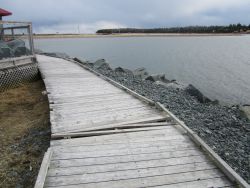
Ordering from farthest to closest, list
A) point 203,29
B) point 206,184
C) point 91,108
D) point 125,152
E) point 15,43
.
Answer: point 203,29, point 15,43, point 91,108, point 125,152, point 206,184

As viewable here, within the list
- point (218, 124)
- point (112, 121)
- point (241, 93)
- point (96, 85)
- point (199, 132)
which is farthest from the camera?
point (241, 93)

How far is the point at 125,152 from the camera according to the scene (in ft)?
15.7

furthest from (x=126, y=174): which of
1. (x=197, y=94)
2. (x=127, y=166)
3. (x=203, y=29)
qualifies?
(x=203, y=29)

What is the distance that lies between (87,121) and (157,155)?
83.5 inches

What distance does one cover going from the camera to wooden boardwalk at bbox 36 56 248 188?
4.01 meters

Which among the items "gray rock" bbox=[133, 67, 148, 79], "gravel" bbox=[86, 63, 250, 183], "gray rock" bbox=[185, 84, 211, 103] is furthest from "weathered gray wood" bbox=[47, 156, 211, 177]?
"gray rock" bbox=[133, 67, 148, 79]

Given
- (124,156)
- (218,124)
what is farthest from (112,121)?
(218,124)

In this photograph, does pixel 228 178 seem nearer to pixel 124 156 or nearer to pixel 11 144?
pixel 124 156

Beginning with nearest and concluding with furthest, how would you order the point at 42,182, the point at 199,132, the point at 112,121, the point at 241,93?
the point at 42,182
the point at 112,121
the point at 199,132
the point at 241,93

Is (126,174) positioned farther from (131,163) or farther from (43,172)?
(43,172)

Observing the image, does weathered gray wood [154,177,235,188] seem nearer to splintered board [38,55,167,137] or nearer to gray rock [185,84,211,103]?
splintered board [38,55,167,137]

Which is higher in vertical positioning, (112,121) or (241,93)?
(112,121)

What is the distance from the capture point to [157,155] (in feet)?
15.4

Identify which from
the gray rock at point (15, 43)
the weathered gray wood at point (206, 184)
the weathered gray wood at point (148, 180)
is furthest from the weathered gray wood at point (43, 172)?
the gray rock at point (15, 43)
